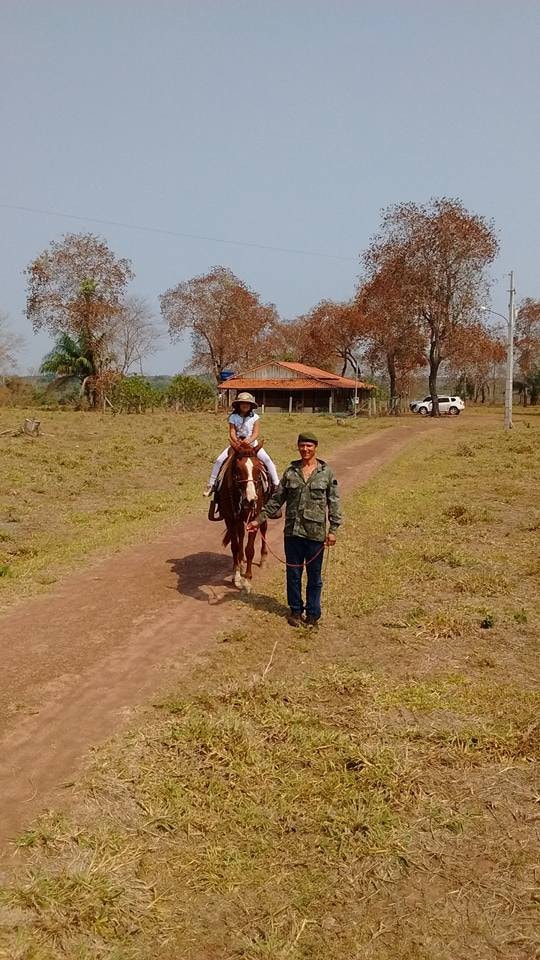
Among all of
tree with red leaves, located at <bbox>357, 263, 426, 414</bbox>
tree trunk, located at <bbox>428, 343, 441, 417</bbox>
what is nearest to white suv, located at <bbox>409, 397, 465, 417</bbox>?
tree with red leaves, located at <bbox>357, 263, 426, 414</bbox>

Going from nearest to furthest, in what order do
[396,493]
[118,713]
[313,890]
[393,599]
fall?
[313,890], [118,713], [393,599], [396,493]

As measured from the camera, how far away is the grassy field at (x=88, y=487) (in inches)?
444

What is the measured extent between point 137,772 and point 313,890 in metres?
1.58

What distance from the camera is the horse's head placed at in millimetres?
8453

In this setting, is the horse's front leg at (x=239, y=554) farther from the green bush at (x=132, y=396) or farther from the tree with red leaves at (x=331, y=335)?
the tree with red leaves at (x=331, y=335)

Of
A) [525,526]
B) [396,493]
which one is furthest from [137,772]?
[396,493]

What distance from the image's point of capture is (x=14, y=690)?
6086 mm

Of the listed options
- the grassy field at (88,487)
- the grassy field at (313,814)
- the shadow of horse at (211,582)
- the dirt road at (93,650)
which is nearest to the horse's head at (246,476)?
the shadow of horse at (211,582)

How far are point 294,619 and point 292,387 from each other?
50.6 m

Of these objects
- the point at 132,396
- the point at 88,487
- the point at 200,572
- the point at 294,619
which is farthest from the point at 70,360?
the point at 294,619

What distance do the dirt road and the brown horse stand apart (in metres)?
0.47

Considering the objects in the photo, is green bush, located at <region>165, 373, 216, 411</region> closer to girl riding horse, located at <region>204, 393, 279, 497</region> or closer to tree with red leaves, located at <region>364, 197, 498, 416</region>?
tree with red leaves, located at <region>364, 197, 498, 416</region>

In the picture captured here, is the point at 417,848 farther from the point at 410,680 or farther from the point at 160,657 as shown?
the point at 160,657

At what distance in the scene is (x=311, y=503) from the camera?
7.72 metres
